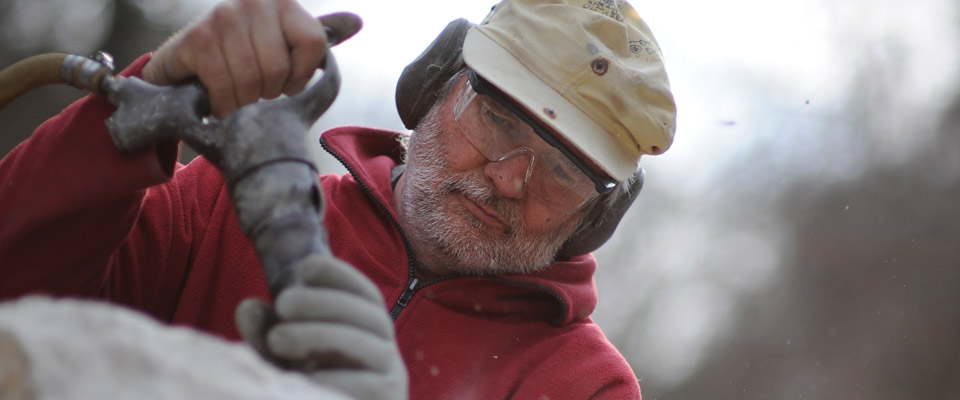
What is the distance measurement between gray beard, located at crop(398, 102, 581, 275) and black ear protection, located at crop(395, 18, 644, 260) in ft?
0.45

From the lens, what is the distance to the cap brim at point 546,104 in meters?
2.33

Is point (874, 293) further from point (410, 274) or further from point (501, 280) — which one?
point (410, 274)

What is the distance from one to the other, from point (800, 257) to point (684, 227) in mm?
1379

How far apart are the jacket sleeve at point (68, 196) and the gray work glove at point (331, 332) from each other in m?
0.61

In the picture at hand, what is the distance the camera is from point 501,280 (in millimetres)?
2576

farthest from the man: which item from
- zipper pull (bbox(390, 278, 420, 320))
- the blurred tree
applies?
the blurred tree

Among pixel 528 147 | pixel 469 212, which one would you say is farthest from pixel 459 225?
pixel 528 147

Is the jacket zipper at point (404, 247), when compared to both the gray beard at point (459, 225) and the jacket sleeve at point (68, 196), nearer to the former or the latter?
the gray beard at point (459, 225)

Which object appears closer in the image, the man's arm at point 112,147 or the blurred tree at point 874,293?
the man's arm at point 112,147

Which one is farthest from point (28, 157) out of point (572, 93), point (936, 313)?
point (936, 313)

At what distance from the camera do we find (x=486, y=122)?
8.34ft

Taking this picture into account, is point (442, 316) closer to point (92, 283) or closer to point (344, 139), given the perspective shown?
point (344, 139)

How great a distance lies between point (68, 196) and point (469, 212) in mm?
1267

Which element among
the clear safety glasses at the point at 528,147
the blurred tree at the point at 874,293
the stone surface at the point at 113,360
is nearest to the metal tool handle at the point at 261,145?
the stone surface at the point at 113,360
